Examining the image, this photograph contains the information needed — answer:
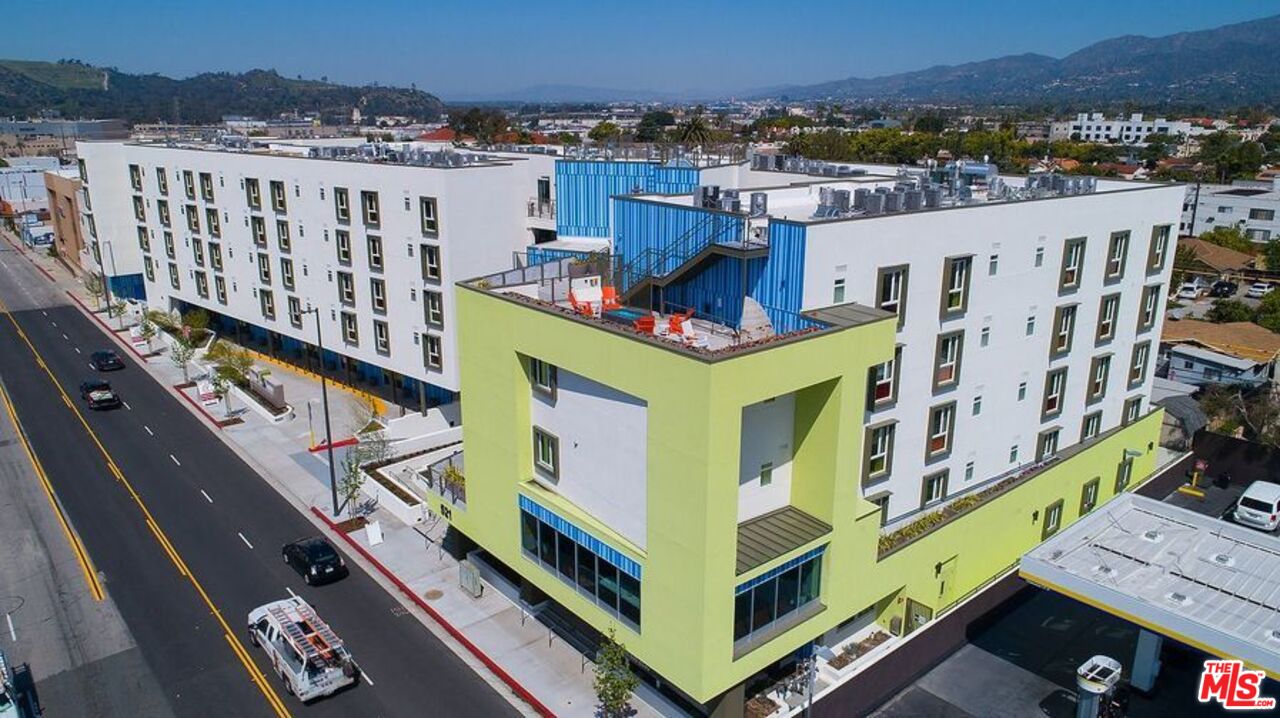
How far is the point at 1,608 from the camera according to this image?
31.2m

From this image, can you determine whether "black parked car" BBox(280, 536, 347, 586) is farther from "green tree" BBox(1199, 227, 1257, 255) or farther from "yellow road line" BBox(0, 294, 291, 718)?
"green tree" BBox(1199, 227, 1257, 255)

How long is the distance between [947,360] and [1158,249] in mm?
14666

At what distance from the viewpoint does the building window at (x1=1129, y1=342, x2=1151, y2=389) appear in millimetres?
38438

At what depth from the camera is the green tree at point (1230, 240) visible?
92.6 m

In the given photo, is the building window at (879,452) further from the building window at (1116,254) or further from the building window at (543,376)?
the building window at (1116,254)

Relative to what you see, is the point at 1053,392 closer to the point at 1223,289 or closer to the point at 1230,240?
the point at 1223,289

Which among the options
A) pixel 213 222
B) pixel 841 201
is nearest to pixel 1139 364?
pixel 841 201

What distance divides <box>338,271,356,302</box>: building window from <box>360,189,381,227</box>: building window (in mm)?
4489

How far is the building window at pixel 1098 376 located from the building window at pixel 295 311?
4725 cm

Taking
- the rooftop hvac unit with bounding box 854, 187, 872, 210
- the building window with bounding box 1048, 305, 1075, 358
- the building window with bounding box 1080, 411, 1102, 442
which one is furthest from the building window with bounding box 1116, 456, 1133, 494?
the rooftop hvac unit with bounding box 854, 187, 872, 210

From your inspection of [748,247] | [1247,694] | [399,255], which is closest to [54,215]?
[399,255]

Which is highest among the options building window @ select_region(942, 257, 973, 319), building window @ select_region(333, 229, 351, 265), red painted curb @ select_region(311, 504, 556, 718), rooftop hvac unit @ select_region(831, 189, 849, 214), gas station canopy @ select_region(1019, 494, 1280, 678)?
rooftop hvac unit @ select_region(831, 189, 849, 214)

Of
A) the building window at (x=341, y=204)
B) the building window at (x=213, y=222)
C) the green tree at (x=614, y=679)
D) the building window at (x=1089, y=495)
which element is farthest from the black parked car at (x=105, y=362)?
the building window at (x=1089, y=495)

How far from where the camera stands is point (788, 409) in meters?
24.2
